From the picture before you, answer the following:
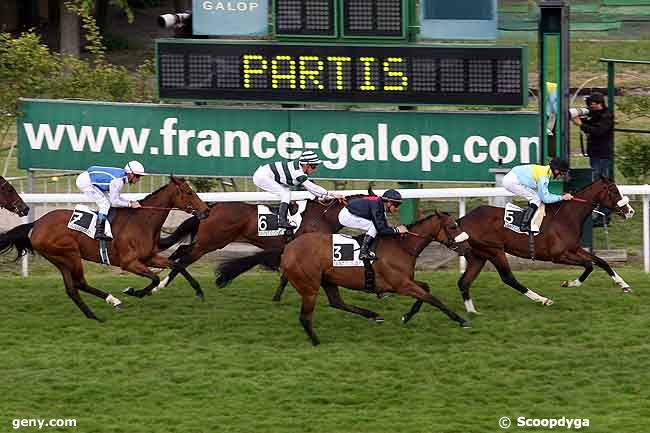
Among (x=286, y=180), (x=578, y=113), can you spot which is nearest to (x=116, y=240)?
(x=286, y=180)

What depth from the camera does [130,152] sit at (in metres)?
15.0

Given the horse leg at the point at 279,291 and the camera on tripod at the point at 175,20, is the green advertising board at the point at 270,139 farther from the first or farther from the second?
the horse leg at the point at 279,291

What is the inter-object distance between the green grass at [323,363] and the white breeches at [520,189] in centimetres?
77

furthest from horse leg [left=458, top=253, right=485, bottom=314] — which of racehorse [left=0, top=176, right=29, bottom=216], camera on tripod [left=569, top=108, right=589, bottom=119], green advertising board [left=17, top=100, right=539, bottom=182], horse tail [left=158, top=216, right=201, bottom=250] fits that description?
racehorse [left=0, top=176, right=29, bottom=216]

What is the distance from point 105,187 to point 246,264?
1.22 m

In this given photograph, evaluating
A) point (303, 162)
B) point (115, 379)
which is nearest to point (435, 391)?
point (115, 379)

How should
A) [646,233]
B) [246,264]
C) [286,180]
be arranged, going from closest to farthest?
[246,264], [286,180], [646,233]

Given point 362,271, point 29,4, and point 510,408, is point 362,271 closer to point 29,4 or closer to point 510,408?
point 510,408

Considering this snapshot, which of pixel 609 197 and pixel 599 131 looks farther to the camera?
pixel 599 131

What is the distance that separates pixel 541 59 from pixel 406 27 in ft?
3.99

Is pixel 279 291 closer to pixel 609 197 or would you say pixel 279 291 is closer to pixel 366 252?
pixel 366 252

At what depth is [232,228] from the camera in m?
13.0

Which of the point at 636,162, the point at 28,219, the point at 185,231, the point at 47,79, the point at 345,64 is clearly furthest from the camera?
the point at 47,79

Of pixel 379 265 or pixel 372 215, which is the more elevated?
pixel 372 215
